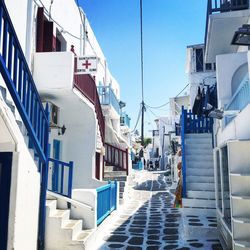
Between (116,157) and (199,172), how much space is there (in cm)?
487

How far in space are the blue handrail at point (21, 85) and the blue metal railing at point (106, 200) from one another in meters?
2.43

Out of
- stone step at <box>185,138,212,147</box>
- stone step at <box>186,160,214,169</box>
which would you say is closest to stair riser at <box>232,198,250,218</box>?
stone step at <box>186,160,214,169</box>

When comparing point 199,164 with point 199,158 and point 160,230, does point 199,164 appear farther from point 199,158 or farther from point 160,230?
point 160,230

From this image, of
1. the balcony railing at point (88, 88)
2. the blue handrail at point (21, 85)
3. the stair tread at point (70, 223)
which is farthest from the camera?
the balcony railing at point (88, 88)

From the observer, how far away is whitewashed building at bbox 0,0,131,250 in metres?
4.60

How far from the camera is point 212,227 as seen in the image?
838cm

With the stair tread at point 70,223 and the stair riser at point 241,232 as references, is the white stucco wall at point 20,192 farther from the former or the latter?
the stair riser at point 241,232

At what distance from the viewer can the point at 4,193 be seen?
4.61 m

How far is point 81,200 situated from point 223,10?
6856 millimetres

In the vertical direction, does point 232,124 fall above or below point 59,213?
above

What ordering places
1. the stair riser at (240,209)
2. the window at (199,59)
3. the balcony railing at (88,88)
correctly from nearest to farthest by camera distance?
the stair riser at (240,209) < the balcony railing at (88,88) < the window at (199,59)

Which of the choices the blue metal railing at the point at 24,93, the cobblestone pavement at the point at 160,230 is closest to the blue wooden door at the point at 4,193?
the blue metal railing at the point at 24,93

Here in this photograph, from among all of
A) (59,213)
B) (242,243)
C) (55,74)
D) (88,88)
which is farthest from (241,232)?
(88,88)

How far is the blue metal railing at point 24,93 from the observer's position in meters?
4.36
